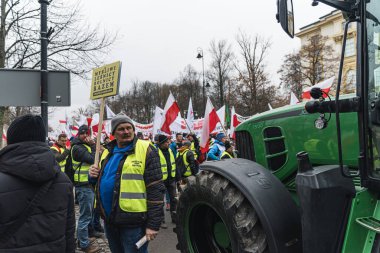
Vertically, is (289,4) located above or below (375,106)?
above

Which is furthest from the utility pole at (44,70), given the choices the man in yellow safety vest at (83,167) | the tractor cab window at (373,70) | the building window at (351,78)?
the tractor cab window at (373,70)

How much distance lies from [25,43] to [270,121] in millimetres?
12254

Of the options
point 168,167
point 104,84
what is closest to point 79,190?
point 104,84

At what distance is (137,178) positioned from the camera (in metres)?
3.45

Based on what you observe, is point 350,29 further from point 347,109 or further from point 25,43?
point 25,43

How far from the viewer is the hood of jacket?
2375 mm

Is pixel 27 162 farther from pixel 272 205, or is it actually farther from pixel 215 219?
pixel 215 219

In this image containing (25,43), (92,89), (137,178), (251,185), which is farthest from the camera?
Result: (25,43)

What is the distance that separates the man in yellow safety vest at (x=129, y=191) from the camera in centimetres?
340

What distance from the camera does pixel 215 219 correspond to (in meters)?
3.62

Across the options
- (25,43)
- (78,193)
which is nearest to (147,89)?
(25,43)

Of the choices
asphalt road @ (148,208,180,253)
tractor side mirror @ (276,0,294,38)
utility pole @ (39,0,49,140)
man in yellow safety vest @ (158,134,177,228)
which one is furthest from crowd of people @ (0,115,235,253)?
man in yellow safety vest @ (158,134,177,228)

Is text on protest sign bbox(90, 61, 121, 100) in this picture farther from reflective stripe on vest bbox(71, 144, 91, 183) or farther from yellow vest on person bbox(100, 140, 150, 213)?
reflective stripe on vest bbox(71, 144, 91, 183)

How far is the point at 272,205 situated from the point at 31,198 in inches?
66.5
